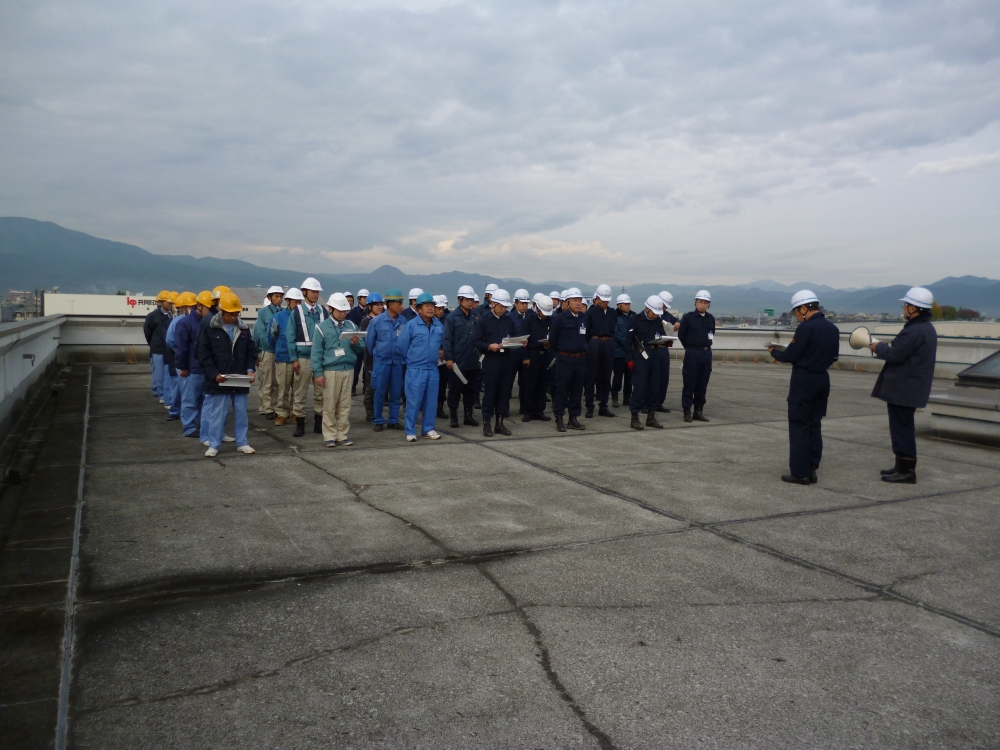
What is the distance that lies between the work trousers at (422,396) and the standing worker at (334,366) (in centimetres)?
86

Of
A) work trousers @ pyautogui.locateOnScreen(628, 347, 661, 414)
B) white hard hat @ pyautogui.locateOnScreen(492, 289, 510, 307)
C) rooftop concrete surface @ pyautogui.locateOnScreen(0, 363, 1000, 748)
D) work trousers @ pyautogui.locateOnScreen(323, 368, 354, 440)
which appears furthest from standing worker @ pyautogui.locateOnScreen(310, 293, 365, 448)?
work trousers @ pyautogui.locateOnScreen(628, 347, 661, 414)

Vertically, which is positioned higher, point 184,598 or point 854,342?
point 854,342

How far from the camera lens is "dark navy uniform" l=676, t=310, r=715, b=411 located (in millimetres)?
11219

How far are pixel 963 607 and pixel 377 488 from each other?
4714mm

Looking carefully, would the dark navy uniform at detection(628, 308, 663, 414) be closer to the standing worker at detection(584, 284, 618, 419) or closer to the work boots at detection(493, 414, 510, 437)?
the standing worker at detection(584, 284, 618, 419)

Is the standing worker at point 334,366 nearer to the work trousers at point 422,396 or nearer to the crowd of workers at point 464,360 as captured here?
the crowd of workers at point 464,360

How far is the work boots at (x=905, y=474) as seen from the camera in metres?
7.27

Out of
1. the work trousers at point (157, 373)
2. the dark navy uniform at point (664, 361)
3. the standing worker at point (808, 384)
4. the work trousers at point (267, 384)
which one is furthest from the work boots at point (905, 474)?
the work trousers at point (157, 373)

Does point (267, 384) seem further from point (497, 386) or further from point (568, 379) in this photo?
point (568, 379)

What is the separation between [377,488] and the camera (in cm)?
671

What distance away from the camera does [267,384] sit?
11.3m

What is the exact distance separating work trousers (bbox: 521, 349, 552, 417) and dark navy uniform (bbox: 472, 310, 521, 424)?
1116mm

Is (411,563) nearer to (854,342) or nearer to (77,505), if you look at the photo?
(77,505)

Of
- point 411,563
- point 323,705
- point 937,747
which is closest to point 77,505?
point 411,563
